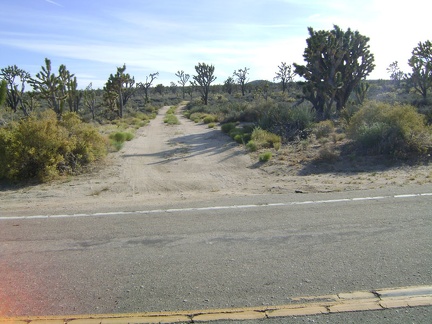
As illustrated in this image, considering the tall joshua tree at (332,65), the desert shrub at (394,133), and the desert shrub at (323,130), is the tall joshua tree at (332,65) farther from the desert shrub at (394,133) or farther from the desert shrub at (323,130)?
the desert shrub at (394,133)

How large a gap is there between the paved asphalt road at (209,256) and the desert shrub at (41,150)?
4751 mm

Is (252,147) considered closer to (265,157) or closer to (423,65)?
(265,157)

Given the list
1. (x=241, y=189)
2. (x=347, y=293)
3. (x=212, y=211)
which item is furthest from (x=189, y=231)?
(x=241, y=189)

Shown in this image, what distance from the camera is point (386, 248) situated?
5.26 meters

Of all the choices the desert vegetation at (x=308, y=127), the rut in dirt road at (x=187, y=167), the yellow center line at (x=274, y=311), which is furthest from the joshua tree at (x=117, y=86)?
the yellow center line at (x=274, y=311)

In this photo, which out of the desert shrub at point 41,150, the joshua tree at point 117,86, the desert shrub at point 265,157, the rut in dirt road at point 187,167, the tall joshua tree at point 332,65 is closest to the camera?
the rut in dirt road at point 187,167

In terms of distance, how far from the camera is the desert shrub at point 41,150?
39.4 ft

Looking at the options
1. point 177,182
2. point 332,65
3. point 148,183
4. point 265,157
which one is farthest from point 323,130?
point 148,183

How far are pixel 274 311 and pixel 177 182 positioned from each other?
784 cm

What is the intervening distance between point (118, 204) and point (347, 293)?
5794 millimetres

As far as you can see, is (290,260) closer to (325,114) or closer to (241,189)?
(241,189)

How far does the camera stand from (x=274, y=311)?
3791 millimetres

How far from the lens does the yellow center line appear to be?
12.1 feet

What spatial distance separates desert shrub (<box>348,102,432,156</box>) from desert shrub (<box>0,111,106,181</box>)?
1047 centimetres
